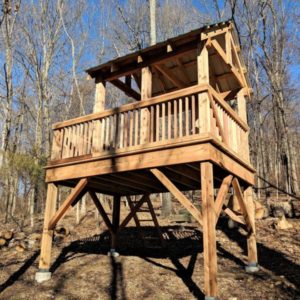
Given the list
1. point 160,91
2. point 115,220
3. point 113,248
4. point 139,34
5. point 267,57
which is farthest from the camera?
point 139,34

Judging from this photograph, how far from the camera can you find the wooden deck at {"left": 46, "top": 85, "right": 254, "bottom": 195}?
19.0 feet

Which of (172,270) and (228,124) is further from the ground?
(228,124)

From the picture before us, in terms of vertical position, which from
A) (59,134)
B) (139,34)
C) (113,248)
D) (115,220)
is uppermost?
(139,34)

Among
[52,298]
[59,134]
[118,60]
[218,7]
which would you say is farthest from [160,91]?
[218,7]

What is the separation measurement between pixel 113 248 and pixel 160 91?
515cm

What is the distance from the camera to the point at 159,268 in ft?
24.2

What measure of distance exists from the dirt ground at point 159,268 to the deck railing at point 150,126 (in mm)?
2697

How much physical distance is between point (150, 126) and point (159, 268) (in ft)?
10.8

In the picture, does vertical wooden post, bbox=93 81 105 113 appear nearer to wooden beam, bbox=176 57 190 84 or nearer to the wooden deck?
the wooden deck

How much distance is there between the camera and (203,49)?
21.2 feet

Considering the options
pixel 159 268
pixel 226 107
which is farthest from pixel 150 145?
pixel 159 268

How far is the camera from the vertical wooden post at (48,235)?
703 cm

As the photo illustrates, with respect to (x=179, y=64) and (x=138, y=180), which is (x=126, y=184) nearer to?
(x=138, y=180)

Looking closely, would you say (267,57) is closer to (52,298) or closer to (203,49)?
(203,49)
